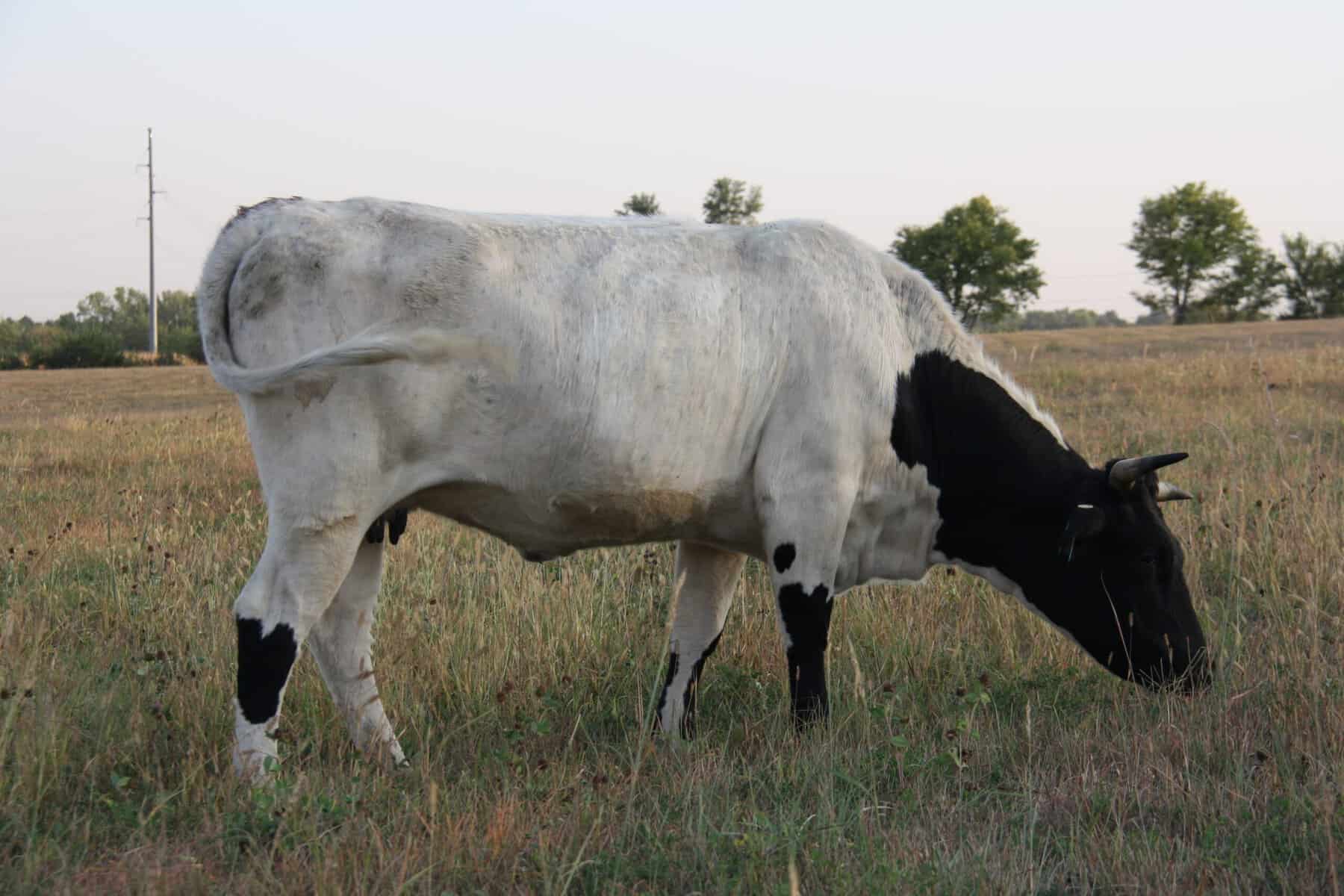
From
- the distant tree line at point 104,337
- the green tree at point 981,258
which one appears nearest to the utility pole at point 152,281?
the distant tree line at point 104,337

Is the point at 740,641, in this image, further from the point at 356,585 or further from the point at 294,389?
the point at 294,389

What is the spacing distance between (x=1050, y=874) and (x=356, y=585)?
2.89 meters

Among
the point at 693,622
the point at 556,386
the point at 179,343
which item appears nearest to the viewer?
the point at 556,386

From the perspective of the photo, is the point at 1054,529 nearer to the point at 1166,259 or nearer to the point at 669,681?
the point at 669,681

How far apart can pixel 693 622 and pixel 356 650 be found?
1.51 m

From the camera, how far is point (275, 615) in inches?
165

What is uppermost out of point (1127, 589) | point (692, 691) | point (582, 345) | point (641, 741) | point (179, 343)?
point (179, 343)

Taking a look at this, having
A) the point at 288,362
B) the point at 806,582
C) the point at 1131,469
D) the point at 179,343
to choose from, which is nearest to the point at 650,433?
the point at 806,582

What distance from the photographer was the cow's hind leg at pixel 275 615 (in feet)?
13.7

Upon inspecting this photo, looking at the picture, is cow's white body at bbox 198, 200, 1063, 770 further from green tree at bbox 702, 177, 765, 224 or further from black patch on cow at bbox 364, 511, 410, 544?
green tree at bbox 702, 177, 765, 224

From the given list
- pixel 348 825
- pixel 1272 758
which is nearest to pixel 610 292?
pixel 348 825

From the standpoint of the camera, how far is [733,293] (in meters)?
Result: 4.86

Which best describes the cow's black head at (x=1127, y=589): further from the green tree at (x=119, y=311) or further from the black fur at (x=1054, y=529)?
the green tree at (x=119, y=311)

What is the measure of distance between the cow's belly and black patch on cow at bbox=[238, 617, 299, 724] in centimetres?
71
